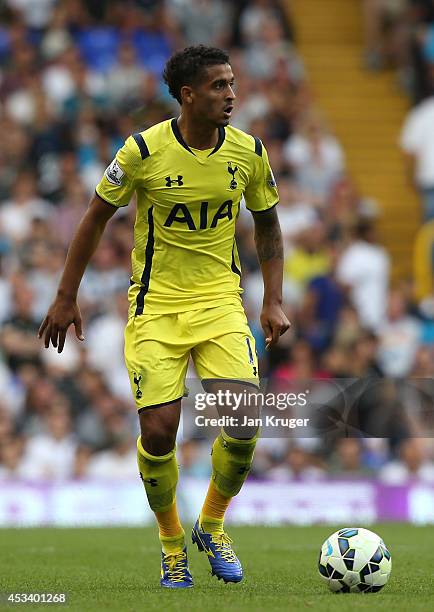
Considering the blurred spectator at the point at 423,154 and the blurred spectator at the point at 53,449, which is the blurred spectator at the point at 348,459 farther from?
the blurred spectator at the point at 423,154

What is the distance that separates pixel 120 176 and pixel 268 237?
0.95m

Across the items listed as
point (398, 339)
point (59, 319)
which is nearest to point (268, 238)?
point (59, 319)

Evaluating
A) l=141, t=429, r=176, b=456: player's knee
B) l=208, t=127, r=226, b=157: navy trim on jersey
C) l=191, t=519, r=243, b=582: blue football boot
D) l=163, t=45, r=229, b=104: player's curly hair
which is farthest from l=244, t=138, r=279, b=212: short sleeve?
l=191, t=519, r=243, b=582: blue football boot

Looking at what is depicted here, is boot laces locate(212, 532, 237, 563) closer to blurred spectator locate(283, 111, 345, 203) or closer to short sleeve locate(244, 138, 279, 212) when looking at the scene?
short sleeve locate(244, 138, 279, 212)

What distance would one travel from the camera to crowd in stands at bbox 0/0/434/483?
47.4ft

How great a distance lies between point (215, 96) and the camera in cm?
747

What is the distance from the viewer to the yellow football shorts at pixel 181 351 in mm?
7477

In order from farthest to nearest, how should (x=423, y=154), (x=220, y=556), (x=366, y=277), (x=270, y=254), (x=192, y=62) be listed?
(x=423, y=154), (x=366, y=277), (x=270, y=254), (x=220, y=556), (x=192, y=62)

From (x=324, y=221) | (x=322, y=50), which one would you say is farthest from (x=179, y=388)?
(x=322, y=50)

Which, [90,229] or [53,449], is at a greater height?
[90,229]

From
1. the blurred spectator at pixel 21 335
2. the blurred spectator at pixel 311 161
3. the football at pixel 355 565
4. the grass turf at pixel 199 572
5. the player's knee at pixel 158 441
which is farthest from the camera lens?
the blurred spectator at pixel 311 161

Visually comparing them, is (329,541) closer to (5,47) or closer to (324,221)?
(324,221)

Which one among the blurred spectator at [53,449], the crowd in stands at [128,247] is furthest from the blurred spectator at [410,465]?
the blurred spectator at [53,449]

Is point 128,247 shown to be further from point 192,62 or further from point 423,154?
point 192,62
